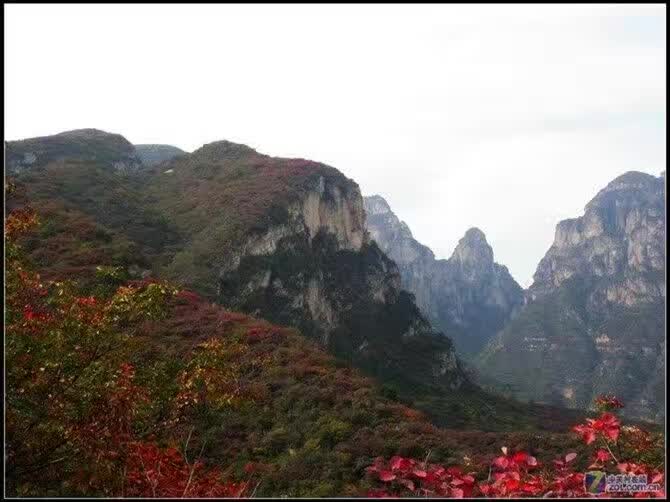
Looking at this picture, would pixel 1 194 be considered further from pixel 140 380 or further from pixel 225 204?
pixel 225 204

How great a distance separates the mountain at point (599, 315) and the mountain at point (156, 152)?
84.7m

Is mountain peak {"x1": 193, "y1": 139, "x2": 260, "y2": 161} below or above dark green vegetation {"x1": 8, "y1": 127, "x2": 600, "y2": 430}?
above

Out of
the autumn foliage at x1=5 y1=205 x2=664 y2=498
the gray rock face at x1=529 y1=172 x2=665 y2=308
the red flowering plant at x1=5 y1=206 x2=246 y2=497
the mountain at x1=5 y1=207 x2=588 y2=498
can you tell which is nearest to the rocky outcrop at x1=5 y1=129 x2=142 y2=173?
the mountain at x1=5 y1=207 x2=588 y2=498

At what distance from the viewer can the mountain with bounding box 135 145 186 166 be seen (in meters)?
112

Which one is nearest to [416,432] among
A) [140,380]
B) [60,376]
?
[140,380]

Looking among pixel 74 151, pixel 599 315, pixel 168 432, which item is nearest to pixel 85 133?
pixel 74 151

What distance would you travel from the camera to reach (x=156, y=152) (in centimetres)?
11962

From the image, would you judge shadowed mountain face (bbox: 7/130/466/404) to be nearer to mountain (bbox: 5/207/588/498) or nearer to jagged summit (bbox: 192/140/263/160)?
jagged summit (bbox: 192/140/263/160)

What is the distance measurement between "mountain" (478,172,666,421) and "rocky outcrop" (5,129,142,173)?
87.6m

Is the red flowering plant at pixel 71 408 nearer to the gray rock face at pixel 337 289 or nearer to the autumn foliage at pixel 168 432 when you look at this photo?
the autumn foliage at pixel 168 432

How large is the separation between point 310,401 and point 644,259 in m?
164

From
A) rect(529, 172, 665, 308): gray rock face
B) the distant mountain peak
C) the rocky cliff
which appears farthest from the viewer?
rect(529, 172, 665, 308): gray rock face

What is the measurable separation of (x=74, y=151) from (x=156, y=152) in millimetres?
45250

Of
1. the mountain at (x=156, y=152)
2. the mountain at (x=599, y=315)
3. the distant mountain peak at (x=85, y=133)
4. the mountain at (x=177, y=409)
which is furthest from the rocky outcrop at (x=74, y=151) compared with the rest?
the mountain at (x=599, y=315)
